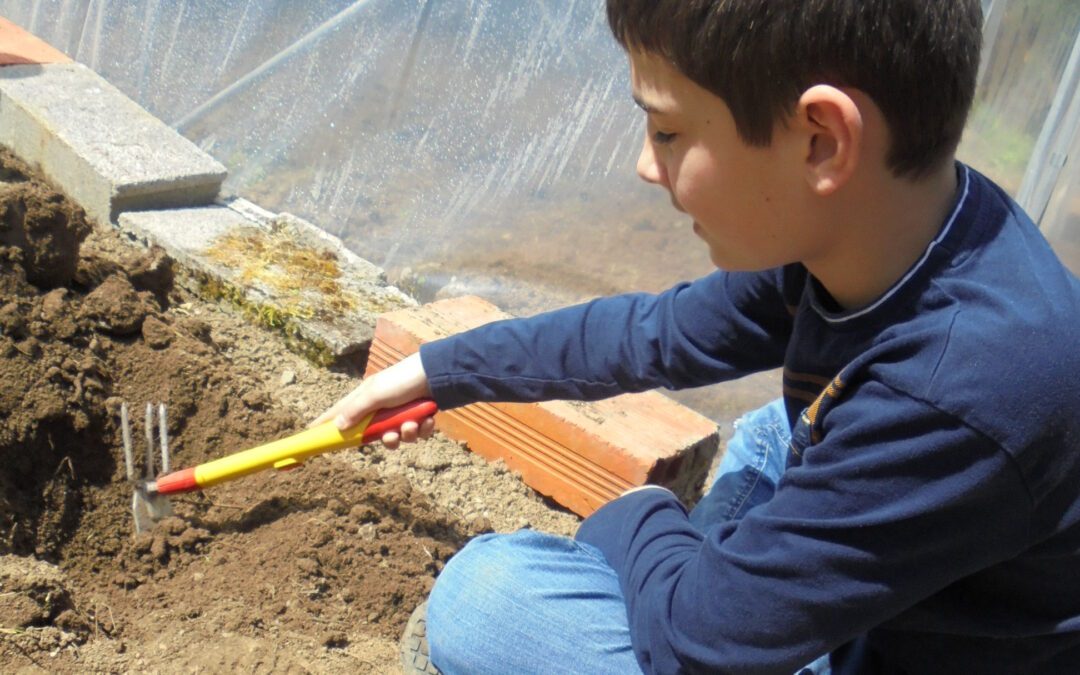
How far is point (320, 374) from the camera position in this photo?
8.77 feet

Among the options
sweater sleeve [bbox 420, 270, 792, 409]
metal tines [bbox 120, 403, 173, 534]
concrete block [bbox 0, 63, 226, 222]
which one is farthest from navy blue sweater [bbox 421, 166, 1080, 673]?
concrete block [bbox 0, 63, 226, 222]

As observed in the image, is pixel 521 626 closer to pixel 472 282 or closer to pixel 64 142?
pixel 472 282

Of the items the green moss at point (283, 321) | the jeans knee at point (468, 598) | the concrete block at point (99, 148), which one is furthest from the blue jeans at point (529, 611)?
the concrete block at point (99, 148)

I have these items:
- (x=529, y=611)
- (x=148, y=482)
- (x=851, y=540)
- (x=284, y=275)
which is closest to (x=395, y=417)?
(x=529, y=611)

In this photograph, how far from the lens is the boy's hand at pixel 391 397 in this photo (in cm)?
181

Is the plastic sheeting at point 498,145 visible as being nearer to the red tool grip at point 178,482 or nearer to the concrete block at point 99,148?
the concrete block at point 99,148

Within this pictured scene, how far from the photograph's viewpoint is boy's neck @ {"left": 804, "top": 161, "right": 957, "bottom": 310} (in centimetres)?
127

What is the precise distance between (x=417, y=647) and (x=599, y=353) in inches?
22.2

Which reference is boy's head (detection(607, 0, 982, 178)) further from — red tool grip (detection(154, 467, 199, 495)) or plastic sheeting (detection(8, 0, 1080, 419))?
plastic sheeting (detection(8, 0, 1080, 419))

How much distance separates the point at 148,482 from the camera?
203 centimetres

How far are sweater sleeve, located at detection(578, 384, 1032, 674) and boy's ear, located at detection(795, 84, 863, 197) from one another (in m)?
0.24

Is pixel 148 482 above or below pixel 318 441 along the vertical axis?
below

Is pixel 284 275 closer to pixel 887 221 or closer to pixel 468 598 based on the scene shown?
pixel 468 598

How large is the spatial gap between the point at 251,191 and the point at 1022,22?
2.39 meters
